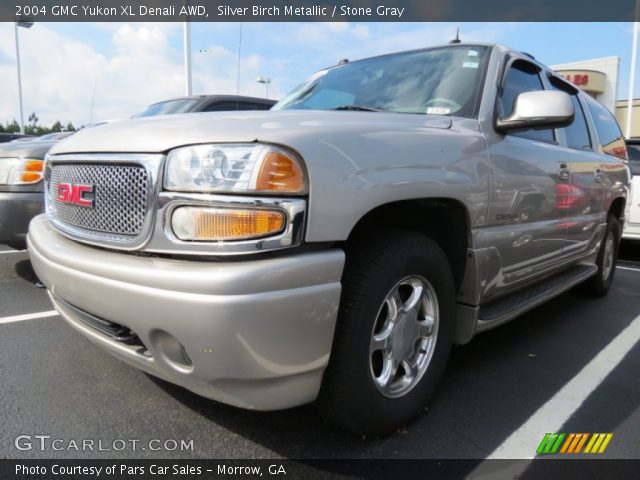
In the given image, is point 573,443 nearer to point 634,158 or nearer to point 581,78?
point 634,158

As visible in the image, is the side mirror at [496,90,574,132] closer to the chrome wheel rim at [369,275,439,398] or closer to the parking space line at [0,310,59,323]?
the chrome wheel rim at [369,275,439,398]

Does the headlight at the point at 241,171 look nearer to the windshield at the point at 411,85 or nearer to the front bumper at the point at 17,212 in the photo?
the windshield at the point at 411,85

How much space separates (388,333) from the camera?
200cm

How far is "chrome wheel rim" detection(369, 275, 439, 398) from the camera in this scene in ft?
6.54

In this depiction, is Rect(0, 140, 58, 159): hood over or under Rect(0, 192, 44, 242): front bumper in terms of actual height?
over

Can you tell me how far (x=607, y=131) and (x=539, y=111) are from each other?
2772 millimetres

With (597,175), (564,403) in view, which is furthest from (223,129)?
(597,175)

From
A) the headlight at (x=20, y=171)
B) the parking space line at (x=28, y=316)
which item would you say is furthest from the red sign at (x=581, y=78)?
the parking space line at (x=28, y=316)

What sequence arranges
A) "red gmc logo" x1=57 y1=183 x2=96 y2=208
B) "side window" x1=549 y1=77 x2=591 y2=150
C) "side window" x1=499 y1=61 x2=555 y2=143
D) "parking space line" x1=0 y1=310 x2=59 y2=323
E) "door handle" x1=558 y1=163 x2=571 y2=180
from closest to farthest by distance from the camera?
"red gmc logo" x1=57 y1=183 x2=96 y2=208
"side window" x1=499 y1=61 x2=555 y2=143
"door handle" x1=558 y1=163 x2=571 y2=180
"parking space line" x1=0 y1=310 x2=59 y2=323
"side window" x1=549 y1=77 x2=591 y2=150

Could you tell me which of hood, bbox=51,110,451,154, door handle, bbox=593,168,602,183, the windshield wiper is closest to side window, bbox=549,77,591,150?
door handle, bbox=593,168,602,183

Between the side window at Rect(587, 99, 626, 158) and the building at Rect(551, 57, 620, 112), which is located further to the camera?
the building at Rect(551, 57, 620, 112)

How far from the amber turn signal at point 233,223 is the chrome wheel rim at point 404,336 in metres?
0.59

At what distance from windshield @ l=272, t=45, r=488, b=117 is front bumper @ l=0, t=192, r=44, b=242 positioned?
2.10 m

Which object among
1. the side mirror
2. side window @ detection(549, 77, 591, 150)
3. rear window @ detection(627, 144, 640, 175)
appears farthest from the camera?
rear window @ detection(627, 144, 640, 175)
